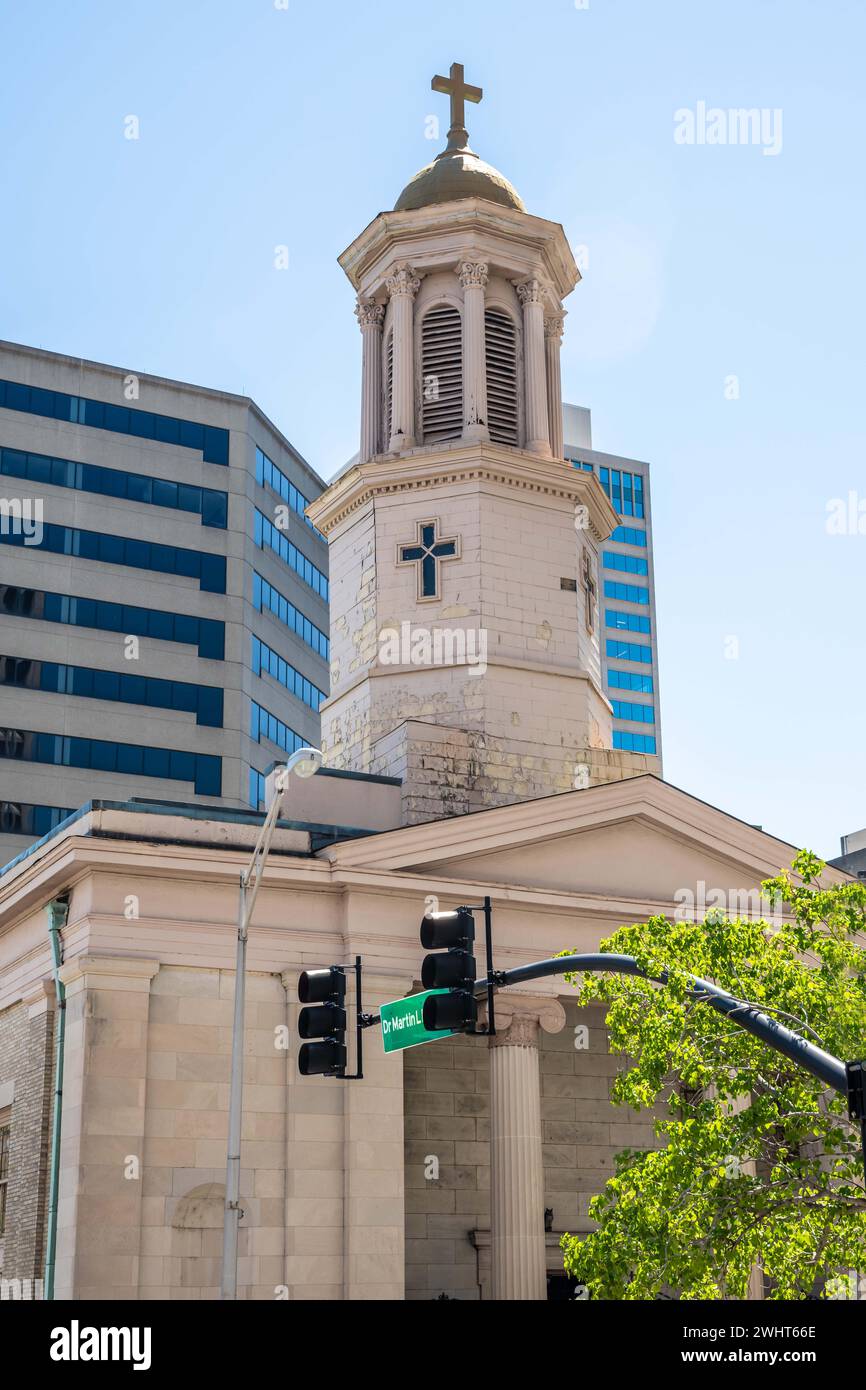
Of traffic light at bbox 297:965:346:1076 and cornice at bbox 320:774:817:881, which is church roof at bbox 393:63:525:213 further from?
traffic light at bbox 297:965:346:1076

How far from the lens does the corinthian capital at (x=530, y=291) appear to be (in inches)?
1529

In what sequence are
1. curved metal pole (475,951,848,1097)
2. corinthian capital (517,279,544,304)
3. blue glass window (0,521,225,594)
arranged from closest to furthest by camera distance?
curved metal pole (475,951,848,1097) < corinthian capital (517,279,544,304) < blue glass window (0,521,225,594)

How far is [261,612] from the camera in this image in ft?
257

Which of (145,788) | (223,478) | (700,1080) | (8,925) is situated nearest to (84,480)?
(223,478)

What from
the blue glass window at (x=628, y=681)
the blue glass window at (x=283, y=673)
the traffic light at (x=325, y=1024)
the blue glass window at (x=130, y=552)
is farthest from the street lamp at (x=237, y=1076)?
the blue glass window at (x=628, y=681)

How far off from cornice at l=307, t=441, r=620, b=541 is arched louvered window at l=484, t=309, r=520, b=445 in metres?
1.13

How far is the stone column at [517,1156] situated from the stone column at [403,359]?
13570mm

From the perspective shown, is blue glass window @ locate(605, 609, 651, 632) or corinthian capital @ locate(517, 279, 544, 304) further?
blue glass window @ locate(605, 609, 651, 632)

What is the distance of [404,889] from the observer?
3011 centimetres

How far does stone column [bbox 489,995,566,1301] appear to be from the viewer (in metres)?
29.0

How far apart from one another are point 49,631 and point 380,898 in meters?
43.6

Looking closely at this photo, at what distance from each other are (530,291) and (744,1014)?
26852 mm

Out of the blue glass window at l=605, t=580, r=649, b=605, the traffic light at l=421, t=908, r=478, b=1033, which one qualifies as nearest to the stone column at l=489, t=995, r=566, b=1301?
the traffic light at l=421, t=908, r=478, b=1033

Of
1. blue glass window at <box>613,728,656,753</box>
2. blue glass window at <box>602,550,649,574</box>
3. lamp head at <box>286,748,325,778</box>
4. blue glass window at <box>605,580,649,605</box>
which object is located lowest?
lamp head at <box>286,748,325,778</box>
